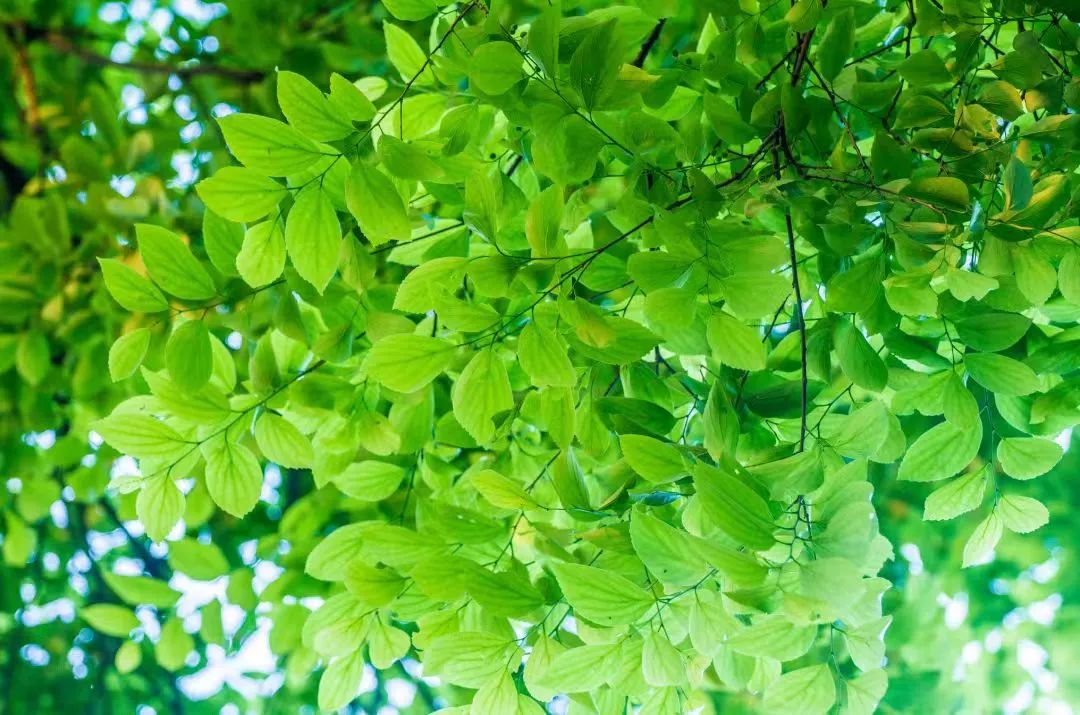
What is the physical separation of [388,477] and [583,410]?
255mm

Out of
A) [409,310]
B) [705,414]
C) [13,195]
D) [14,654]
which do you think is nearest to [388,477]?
[409,310]

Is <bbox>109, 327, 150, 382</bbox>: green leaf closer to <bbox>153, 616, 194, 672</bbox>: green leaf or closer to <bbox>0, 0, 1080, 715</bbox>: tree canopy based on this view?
<bbox>0, 0, 1080, 715</bbox>: tree canopy

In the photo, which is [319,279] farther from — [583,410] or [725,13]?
[725,13]

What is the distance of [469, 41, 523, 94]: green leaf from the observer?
1.87 ft

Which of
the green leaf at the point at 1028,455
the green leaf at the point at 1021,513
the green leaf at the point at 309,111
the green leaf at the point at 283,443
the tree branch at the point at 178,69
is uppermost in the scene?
the green leaf at the point at 309,111

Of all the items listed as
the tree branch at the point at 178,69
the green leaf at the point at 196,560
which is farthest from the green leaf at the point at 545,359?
the tree branch at the point at 178,69

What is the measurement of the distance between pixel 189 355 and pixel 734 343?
0.43m

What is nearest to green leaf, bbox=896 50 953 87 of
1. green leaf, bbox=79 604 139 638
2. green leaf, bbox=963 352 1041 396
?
green leaf, bbox=963 352 1041 396

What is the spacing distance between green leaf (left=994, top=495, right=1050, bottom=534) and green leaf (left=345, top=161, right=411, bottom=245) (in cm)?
56

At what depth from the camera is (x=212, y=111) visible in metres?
1.80

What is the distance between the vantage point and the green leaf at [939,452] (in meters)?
0.72

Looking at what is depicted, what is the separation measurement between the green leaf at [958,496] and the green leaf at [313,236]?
52 cm

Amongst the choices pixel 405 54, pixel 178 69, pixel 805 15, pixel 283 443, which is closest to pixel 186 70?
pixel 178 69

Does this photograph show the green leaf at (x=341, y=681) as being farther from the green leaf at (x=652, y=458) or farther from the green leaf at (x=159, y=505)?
the green leaf at (x=652, y=458)
